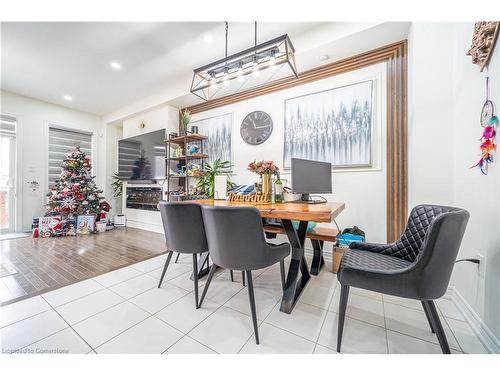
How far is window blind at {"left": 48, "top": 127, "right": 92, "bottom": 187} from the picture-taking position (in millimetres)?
4566

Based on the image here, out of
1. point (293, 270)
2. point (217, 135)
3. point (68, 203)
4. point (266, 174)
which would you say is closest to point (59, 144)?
point (68, 203)

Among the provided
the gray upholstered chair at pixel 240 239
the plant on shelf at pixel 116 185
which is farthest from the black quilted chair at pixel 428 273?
the plant on shelf at pixel 116 185

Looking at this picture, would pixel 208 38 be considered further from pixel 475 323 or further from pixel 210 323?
pixel 475 323

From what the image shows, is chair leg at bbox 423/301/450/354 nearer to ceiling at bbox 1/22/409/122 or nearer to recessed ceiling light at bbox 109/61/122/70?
ceiling at bbox 1/22/409/122

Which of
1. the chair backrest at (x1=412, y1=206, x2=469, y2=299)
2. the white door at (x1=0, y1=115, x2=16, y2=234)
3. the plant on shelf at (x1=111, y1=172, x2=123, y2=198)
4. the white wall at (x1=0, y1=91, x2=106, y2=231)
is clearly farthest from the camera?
the plant on shelf at (x1=111, y1=172, x2=123, y2=198)

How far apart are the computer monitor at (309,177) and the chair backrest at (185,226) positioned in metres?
0.93

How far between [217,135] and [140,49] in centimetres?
164

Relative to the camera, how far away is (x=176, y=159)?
4012 mm

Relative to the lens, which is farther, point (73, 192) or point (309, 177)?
point (73, 192)

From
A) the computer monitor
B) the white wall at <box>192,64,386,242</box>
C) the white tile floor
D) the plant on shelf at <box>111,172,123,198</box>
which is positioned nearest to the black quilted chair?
the white tile floor

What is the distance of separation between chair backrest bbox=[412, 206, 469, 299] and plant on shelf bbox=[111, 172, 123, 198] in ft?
20.4

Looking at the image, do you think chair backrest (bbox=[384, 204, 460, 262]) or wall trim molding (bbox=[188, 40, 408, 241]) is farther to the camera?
wall trim molding (bbox=[188, 40, 408, 241])

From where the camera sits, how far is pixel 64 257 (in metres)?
2.72
